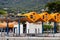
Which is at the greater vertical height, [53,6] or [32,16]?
[53,6]

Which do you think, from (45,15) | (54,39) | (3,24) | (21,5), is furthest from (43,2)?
(54,39)

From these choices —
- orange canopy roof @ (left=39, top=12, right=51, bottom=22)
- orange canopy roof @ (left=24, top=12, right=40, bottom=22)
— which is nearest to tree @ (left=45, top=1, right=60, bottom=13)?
orange canopy roof @ (left=39, top=12, right=51, bottom=22)

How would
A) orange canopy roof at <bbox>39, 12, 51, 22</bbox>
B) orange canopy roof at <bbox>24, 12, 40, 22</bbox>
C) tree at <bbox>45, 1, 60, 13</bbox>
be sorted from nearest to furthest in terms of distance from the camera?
orange canopy roof at <bbox>24, 12, 40, 22</bbox>, orange canopy roof at <bbox>39, 12, 51, 22</bbox>, tree at <bbox>45, 1, 60, 13</bbox>

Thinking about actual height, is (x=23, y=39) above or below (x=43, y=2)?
below

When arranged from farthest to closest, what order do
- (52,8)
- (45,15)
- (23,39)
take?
(52,8), (45,15), (23,39)

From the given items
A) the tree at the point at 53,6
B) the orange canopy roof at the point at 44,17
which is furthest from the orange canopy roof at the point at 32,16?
the tree at the point at 53,6

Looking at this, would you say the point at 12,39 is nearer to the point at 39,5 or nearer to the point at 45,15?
the point at 45,15

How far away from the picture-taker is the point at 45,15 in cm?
3117

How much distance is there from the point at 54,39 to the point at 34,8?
4207 cm

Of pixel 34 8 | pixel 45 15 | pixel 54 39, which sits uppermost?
pixel 34 8

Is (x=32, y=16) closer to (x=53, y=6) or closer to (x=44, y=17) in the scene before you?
(x=44, y=17)

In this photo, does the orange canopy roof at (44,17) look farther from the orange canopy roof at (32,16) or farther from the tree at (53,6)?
the tree at (53,6)

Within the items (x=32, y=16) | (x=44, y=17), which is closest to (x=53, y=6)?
(x=44, y=17)

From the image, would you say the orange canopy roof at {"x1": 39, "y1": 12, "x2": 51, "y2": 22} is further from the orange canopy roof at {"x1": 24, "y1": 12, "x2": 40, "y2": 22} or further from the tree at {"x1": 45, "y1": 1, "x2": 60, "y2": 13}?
the tree at {"x1": 45, "y1": 1, "x2": 60, "y2": 13}
